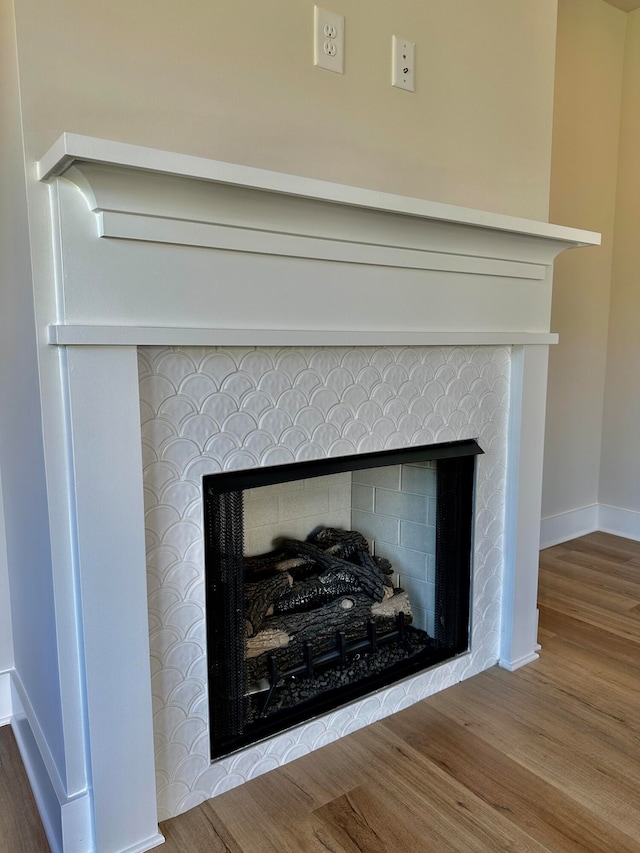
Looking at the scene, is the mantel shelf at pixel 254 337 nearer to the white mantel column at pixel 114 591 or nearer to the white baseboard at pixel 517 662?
the white mantel column at pixel 114 591

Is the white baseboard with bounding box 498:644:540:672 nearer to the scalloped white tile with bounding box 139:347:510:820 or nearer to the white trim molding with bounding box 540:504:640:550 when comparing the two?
the scalloped white tile with bounding box 139:347:510:820

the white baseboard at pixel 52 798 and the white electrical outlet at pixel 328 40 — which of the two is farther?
the white electrical outlet at pixel 328 40

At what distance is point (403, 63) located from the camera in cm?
156


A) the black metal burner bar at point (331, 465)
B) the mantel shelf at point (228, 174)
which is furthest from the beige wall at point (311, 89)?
the black metal burner bar at point (331, 465)

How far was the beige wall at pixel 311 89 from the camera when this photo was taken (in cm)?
110

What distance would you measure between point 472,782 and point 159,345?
4.01 feet

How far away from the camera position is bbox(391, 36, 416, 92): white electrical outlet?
1540 millimetres

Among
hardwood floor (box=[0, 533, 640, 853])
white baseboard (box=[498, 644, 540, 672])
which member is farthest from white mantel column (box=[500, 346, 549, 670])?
hardwood floor (box=[0, 533, 640, 853])

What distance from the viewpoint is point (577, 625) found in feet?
7.34

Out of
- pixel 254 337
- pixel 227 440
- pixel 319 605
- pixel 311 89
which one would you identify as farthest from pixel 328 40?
pixel 319 605

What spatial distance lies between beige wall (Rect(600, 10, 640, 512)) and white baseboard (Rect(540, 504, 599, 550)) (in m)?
0.12

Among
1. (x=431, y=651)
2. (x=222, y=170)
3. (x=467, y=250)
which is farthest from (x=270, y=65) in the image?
(x=431, y=651)

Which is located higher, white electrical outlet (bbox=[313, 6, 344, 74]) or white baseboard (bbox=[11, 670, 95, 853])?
white electrical outlet (bbox=[313, 6, 344, 74])

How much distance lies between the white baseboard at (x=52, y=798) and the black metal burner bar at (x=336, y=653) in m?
0.46
